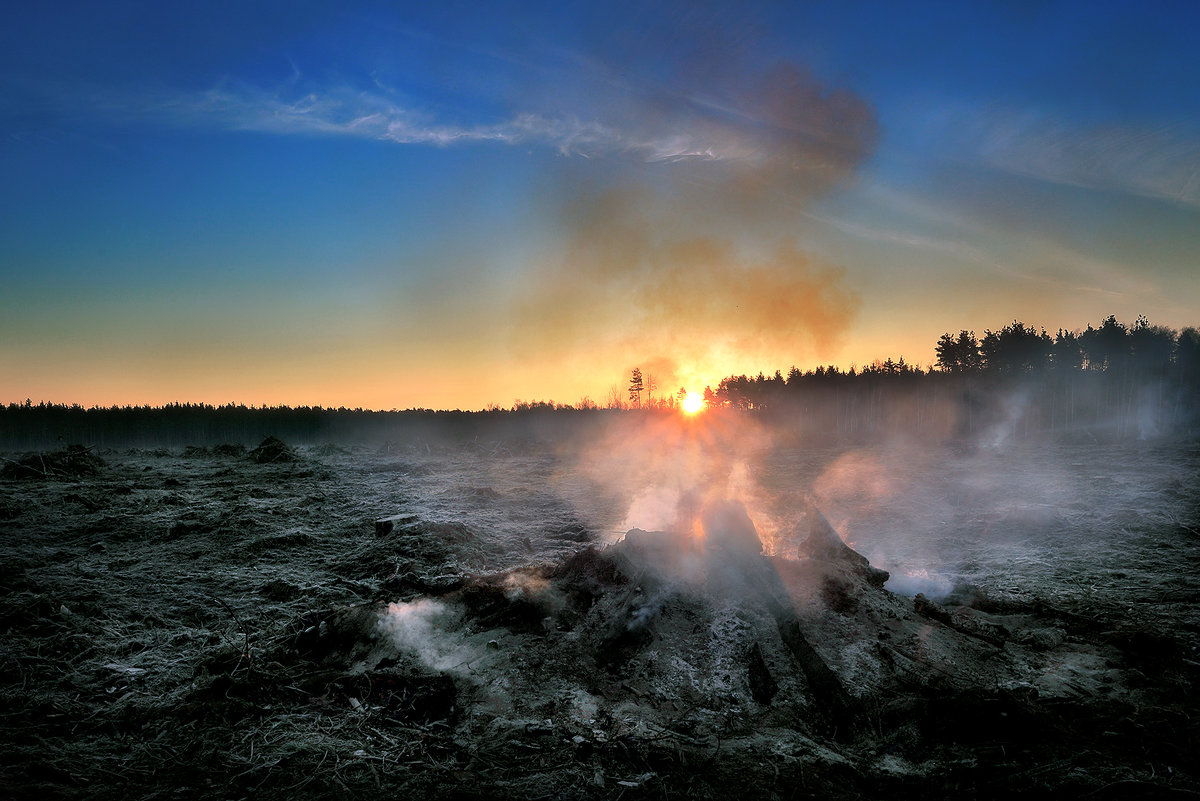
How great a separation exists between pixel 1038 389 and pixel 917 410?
29.0ft

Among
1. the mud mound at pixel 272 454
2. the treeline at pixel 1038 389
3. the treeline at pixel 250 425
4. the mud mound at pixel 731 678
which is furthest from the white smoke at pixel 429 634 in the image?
the treeline at pixel 1038 389

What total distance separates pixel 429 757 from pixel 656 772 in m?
1.95

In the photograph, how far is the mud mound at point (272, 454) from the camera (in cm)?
2430

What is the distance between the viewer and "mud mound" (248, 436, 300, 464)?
2430 cm

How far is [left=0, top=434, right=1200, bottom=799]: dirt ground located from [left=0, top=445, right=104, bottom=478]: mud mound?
273 inches

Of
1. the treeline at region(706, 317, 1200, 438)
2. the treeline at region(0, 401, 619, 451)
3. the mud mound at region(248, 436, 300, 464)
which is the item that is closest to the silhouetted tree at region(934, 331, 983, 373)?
the treeline at region(706, 317, 1200, 438)

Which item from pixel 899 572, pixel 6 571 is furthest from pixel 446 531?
pixel 899 572

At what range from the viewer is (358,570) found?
967 cm

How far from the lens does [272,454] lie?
969 inches

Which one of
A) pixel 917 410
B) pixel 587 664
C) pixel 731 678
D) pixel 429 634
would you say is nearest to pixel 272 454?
pixel 429 634

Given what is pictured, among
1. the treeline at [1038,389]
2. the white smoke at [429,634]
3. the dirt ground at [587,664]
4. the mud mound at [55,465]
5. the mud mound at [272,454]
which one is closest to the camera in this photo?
the dirt ground at [587,664]

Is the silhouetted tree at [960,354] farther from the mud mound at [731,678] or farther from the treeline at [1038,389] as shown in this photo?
the mud mound at [731,678]

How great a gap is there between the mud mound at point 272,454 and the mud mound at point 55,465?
17.9ft

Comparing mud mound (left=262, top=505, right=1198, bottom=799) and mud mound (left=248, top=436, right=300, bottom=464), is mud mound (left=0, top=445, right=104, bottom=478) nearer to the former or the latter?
mud mound (left=248, top=436, right=300, bottom=464)
